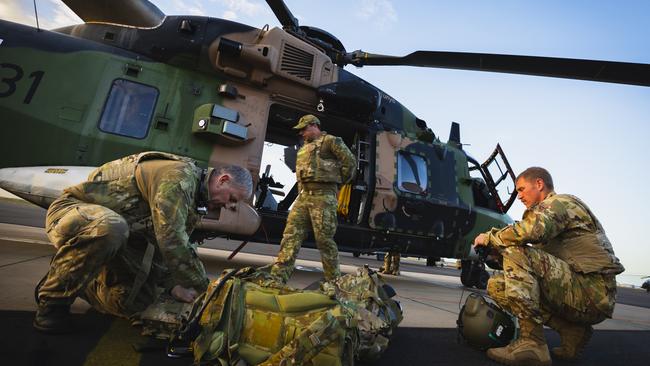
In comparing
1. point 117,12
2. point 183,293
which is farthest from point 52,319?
point 117,12

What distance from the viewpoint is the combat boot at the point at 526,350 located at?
88.8 inches

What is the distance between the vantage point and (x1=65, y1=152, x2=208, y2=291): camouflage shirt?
1.91 meters

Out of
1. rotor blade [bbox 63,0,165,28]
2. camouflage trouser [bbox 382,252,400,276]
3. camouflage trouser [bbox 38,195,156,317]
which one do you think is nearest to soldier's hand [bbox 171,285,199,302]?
camouflage trouser [bbox 38,195,156,317]

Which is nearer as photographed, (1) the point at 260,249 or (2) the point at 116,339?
(2) the point at 116,339

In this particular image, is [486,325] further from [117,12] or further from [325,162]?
[117,12]

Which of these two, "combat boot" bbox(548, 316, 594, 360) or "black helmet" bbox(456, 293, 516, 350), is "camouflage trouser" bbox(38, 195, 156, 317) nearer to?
"black helmet" bbox(456, 293, 516, 350)

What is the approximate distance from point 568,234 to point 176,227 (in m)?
2.51

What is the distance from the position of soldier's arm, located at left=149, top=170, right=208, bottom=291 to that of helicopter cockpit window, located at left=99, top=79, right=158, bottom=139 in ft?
9.07

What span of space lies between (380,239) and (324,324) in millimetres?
4138

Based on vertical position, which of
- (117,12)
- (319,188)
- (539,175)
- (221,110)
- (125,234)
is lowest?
(125,234)

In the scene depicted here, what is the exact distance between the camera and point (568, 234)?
8.48ft

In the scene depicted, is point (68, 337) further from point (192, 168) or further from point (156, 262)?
point (192, 168)

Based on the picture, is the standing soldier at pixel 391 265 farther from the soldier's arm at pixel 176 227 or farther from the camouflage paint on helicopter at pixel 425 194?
the soldier's arm at pixel 176 227

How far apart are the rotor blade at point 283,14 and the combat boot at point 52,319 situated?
189 inches
